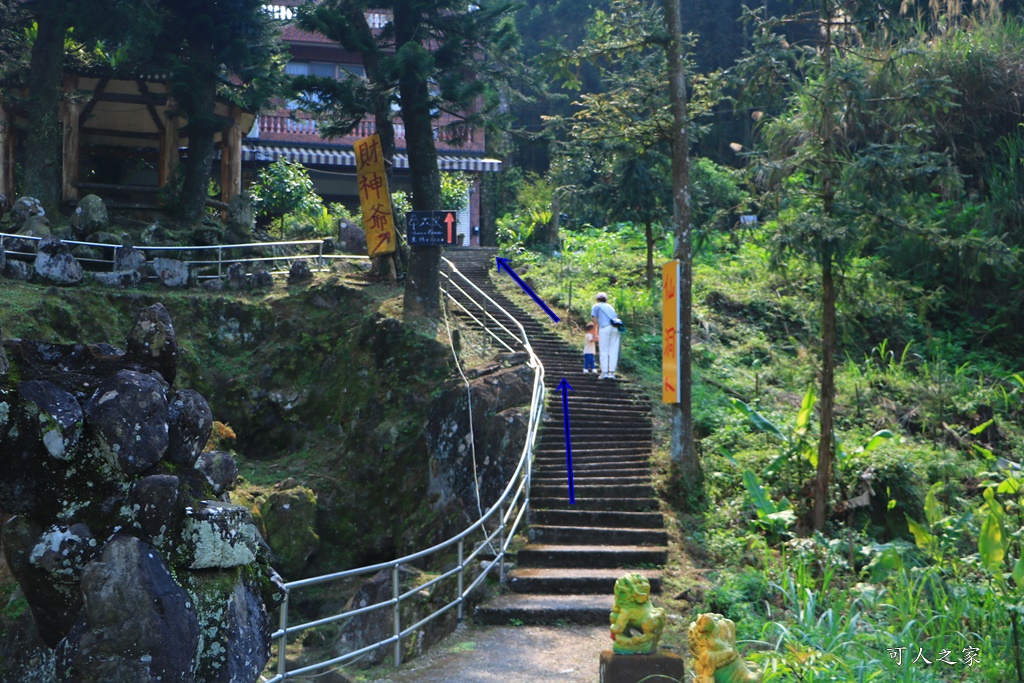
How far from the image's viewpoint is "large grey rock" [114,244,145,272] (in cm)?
1612

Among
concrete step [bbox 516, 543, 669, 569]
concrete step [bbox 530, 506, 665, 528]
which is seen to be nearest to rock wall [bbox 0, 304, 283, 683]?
concrete step [bbox 516, 543, 669, 569]

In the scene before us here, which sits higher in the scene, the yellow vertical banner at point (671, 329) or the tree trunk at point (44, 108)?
the tree trunk at point (44, 108)

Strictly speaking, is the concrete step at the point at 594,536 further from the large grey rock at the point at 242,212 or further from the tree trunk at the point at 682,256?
the large grey rock at the point at 242,212

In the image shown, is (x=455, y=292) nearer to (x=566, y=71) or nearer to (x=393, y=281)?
(x=393, y=281)

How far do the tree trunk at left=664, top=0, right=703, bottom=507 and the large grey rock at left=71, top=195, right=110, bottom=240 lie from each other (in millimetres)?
10027

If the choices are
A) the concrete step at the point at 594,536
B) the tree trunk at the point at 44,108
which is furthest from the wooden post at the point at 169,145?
the concrete step at the point at 594,536

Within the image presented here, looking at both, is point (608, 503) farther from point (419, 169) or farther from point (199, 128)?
point (199, 128)

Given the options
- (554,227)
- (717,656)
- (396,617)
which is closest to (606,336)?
(396,617)

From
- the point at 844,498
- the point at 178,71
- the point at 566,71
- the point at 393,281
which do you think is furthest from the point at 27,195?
the point at 844,498

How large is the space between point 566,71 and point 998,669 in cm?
903

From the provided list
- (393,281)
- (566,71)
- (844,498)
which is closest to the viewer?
(844,498)

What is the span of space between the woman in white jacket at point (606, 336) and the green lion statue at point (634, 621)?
902 cm

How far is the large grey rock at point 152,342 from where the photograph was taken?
186 inches

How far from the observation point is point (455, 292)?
64.5 ft
